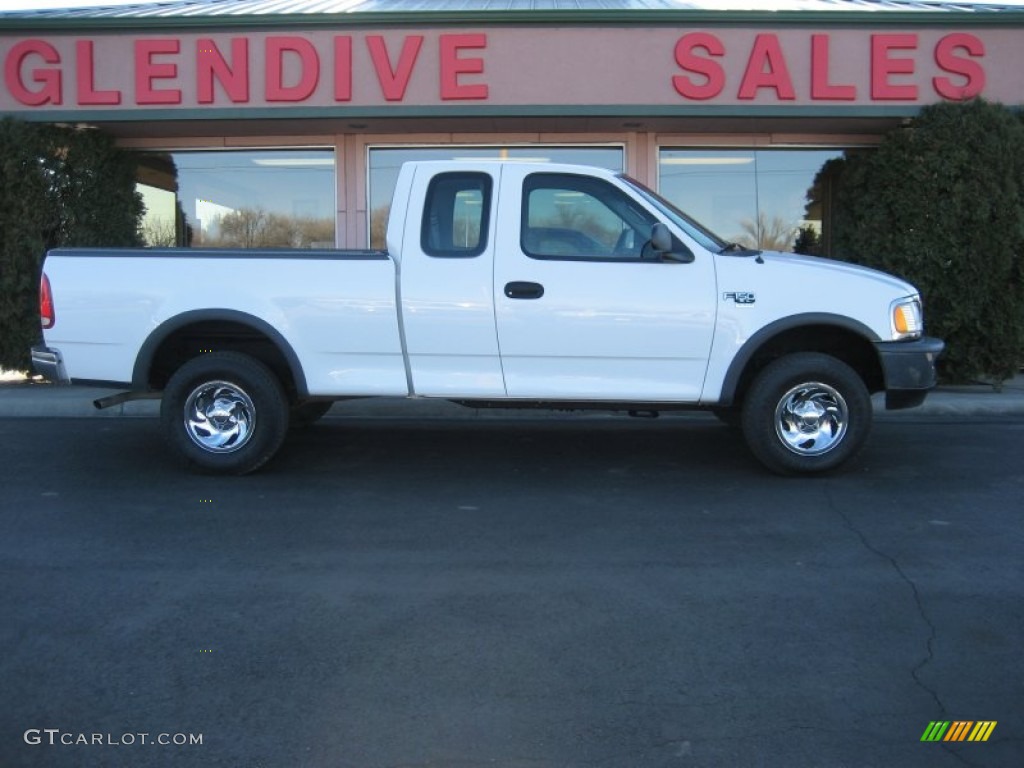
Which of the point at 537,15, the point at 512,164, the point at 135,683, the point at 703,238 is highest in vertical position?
the point at 537,15

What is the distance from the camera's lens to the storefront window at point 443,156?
13195 mm

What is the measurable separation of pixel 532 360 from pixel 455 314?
62 cm

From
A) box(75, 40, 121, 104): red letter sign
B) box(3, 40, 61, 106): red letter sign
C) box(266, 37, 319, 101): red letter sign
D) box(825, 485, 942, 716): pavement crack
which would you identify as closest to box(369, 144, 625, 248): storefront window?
box(266, 37, 319, 101): red letter sign

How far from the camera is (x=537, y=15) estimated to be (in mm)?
11508

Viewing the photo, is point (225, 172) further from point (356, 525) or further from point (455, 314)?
point (356, 525)

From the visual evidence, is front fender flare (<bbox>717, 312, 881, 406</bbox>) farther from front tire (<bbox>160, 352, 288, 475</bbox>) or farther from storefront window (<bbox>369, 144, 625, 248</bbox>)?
storefront window (<bbox>369, 144, 625, 248</bbox>)

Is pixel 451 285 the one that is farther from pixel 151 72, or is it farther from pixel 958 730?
pixel 151 72

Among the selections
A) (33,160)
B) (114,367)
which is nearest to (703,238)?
(114,367)

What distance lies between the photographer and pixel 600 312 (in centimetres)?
692

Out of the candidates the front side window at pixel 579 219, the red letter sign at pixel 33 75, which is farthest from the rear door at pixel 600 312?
the red letter sign at pixel 33 75

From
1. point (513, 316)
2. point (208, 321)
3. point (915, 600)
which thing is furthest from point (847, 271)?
point (208, 321)

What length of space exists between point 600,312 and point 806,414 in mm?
1664

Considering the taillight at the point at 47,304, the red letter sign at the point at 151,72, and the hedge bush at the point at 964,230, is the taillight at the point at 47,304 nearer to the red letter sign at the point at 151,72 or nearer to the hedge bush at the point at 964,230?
the red letter sign at the point at 151,72

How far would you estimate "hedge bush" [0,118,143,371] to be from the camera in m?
11.4
